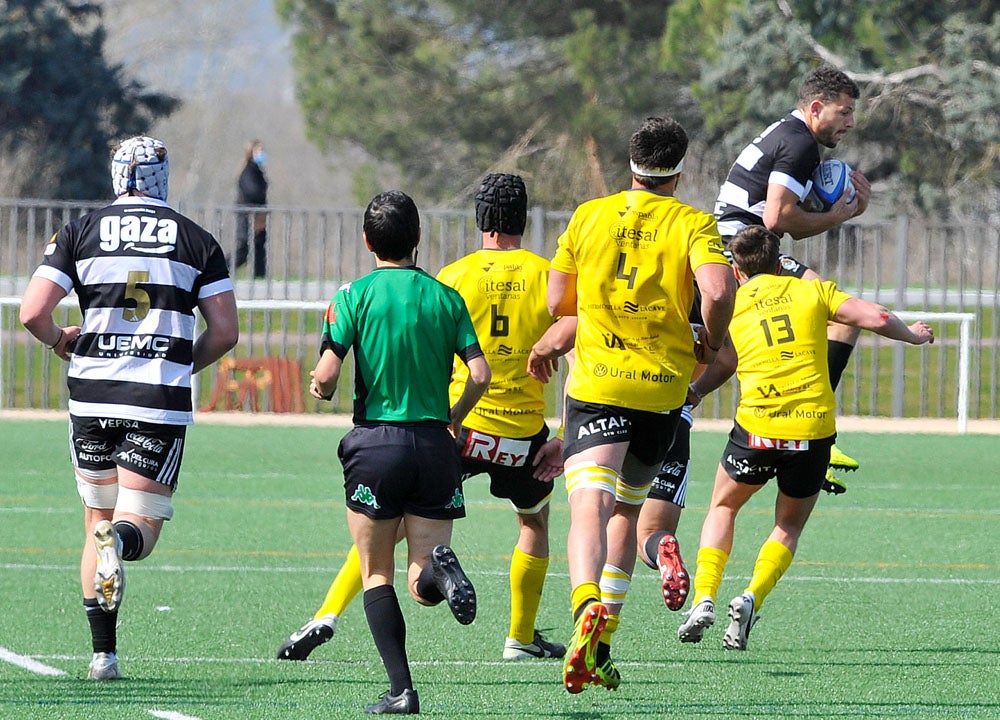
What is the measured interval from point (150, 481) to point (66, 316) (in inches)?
623

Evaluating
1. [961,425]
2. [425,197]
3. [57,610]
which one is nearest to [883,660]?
[57,610]

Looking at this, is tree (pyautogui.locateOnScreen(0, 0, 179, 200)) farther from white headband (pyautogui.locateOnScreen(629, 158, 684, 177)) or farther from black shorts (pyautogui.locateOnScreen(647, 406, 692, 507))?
white headband (pyautogui.locateOnScreen(629, 158, 684, 177))

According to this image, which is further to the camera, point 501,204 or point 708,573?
point 708,573

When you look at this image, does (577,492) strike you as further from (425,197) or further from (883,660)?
(425,197)

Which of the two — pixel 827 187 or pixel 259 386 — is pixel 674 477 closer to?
pixel 827 187

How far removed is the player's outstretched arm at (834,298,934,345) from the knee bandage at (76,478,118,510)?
3.09 m

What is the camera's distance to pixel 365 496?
570cm

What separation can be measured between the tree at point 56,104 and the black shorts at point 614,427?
32338mm

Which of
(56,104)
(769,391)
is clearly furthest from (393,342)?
(56,104)

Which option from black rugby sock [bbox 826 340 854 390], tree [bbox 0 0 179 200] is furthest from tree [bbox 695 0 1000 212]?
black rugby sock [bbox 826 340 854 390]

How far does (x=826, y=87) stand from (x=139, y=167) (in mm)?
3246

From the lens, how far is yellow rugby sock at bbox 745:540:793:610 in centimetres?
721

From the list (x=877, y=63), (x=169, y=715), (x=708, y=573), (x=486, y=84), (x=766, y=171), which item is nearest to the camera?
(x=169, y=715)

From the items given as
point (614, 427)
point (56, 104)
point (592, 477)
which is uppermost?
point (56, 104)
